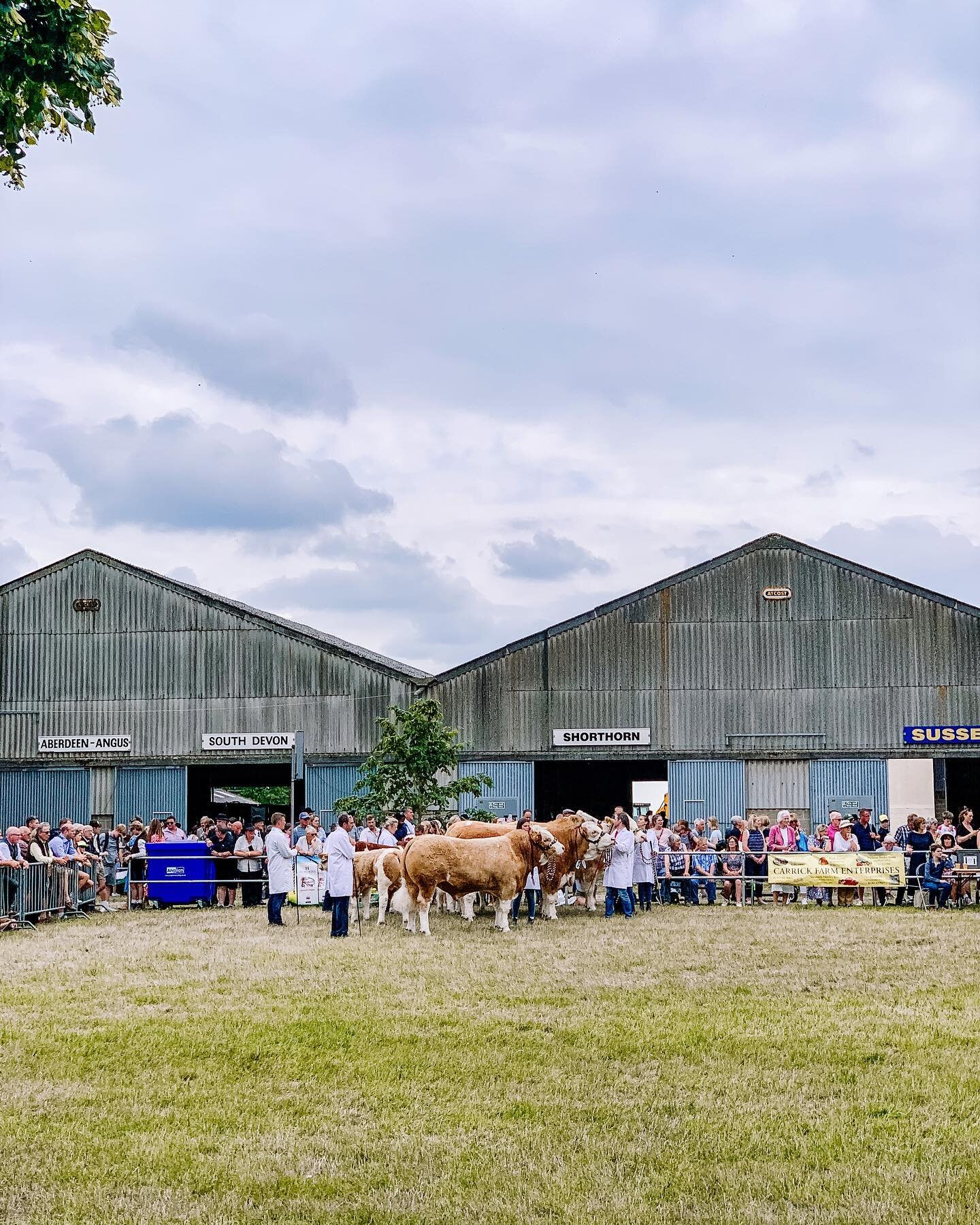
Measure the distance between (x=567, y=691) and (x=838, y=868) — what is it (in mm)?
11979

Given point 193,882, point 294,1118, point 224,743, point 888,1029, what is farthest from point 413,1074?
point 224,743

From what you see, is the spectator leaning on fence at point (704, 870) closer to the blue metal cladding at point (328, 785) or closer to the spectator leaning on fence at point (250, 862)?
the spectator leaning on fence at point (250, 862)

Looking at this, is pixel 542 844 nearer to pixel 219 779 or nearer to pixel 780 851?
pixel 780 851

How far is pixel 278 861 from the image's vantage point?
2244cm

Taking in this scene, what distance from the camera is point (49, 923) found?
76.0ft

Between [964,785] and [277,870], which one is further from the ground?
[964,785]

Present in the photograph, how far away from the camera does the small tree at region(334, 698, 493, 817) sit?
32812mm

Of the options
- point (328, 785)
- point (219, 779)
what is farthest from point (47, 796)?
point (328, 785)

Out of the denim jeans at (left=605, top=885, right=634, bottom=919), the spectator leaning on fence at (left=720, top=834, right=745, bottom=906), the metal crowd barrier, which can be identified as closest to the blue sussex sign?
the spectator leaning on fence at (left=720, top=834, right=745, bottom=906)

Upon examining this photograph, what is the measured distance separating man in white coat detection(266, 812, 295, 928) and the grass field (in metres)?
4.68

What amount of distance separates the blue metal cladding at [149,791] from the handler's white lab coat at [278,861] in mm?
15940

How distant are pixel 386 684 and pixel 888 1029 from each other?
26379mm

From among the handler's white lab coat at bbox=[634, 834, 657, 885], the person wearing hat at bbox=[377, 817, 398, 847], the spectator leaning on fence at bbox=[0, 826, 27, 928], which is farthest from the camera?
the person wearing hat at bbox=[377, 817, 398, 847]

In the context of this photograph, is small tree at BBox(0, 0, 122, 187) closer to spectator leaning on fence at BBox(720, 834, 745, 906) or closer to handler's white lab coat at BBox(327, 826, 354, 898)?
handler's white lab coat at BBox(327, 826, 354, 898)
